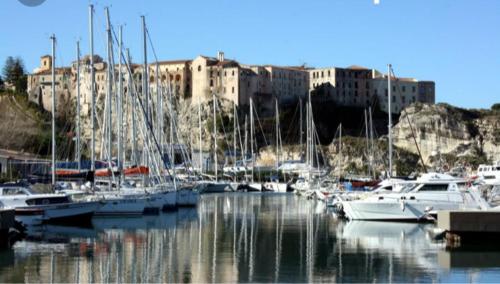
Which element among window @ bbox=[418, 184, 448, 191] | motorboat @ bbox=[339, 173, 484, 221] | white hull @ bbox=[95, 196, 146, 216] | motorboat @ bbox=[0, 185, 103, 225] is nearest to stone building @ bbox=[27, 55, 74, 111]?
white hull @ bbox=[95, 196, 146, 216]

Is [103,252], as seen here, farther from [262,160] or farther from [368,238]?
[262,160]

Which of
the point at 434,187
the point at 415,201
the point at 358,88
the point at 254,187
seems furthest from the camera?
the point at 358,88

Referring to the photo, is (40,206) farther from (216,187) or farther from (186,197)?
(216,187)

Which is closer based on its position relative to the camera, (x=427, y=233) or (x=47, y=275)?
(x=47, y=275)

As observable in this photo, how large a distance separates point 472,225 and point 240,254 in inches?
327

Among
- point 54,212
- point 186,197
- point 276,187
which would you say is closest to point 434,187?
point 54,212

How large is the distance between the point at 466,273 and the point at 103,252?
12.3 metres

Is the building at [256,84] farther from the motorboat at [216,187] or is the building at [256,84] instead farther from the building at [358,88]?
the motorboat at [216,187]

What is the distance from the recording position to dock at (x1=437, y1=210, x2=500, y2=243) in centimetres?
2978

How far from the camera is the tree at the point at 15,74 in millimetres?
152375

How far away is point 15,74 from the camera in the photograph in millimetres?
156125

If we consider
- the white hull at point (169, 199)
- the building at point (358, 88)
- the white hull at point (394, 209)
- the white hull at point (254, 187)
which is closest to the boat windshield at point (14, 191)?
the white hull at point (169, 199)

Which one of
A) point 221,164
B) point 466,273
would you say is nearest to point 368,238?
point 466,273

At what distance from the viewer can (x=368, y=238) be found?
34062 millimetres
